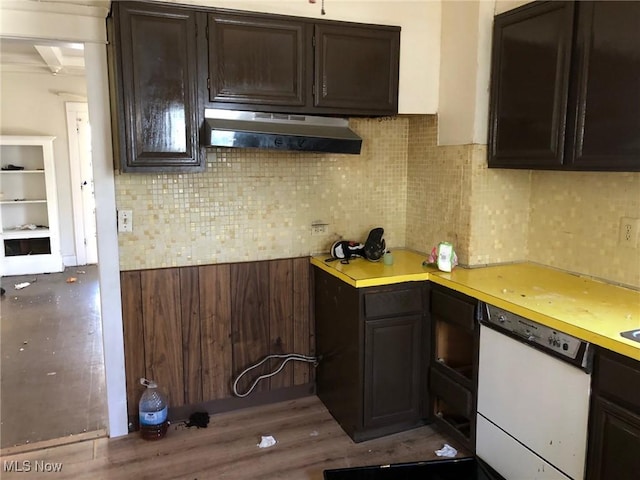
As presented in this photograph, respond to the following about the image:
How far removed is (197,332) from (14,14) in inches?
70.3

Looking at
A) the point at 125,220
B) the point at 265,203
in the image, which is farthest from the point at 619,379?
the point at 125,220

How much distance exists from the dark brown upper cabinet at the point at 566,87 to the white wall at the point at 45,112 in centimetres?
565

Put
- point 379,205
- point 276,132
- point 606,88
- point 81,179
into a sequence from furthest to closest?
point 81,179 → point 379,205 → point 276,132 → point 606,88

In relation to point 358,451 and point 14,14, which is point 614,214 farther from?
point 14,14

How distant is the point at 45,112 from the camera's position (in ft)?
20.7

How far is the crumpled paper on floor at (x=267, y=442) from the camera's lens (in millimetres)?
2605

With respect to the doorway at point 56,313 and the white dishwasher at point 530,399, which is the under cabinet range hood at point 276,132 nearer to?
the doorway at point 56,313

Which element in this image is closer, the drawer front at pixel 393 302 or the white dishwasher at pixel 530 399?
the white dishwasher at pixel 530 399

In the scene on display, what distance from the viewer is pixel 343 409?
2.73 metres

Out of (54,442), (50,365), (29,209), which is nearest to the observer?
(54,442)

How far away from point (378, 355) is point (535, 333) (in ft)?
2.75

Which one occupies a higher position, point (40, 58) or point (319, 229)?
point (40, 58)

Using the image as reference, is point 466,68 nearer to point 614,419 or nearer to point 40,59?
point 614,419

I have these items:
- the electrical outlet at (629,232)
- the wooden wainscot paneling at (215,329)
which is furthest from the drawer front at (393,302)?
the electrical outlet at (629,232)
